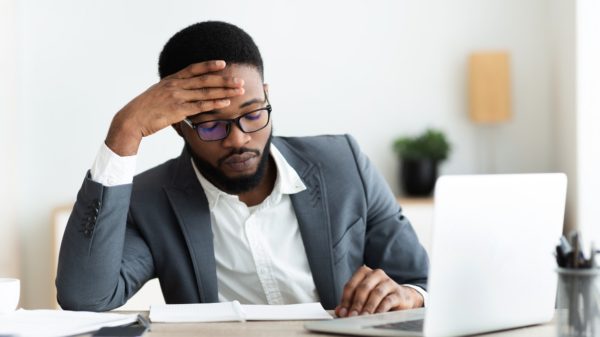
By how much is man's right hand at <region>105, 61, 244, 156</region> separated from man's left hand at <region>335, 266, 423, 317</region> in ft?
1.76

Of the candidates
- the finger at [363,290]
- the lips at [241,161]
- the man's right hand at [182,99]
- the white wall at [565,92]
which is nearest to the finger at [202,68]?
the man's right hand at [182,99]

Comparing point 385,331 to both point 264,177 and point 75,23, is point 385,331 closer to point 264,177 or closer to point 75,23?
point 264,177

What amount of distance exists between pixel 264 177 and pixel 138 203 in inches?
13.1

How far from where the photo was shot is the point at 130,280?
2.10 meters

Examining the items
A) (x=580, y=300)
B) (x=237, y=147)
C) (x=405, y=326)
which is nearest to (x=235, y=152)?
(x=237, y=147)

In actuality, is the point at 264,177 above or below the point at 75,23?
below

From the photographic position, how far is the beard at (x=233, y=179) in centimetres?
214

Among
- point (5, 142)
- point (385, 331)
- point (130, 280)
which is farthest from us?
point (5, 142)

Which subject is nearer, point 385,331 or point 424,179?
point 385,331

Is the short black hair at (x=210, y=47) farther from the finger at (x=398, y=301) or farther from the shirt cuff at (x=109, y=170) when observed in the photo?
the finger at (x=398, y=301)

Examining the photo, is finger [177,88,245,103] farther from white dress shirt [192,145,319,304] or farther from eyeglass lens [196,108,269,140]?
white dress shirt [192,145,319,304]

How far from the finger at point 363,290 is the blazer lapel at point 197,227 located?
0.50 meters

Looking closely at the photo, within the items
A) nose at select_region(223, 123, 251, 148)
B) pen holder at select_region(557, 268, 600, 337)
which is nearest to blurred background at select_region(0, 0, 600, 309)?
nose at select_region(223, 123, 251, 148)

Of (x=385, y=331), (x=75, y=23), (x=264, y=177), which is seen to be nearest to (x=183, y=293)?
(x=264, y=177)
